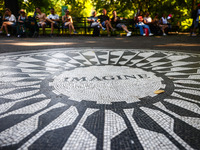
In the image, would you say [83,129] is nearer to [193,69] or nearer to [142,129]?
[142,129]

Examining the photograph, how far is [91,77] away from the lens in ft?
11.6

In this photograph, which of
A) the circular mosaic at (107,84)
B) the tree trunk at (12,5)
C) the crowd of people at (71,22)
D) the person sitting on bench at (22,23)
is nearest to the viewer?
the circular mosaic at (107,84)

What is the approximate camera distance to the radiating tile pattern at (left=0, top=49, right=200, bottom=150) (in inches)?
63.9

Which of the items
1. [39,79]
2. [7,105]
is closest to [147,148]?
[7,105]

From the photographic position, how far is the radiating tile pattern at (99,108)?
5.32 ft

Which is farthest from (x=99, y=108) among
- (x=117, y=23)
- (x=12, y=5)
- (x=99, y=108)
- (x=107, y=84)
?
(x=12, y=5)

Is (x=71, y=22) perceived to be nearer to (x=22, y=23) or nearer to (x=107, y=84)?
(x=22, y=23)

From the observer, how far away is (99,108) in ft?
7.38

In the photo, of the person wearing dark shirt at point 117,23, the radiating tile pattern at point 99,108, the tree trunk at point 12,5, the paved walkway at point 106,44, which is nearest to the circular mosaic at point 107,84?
the radiating tile pattern at point 99,108

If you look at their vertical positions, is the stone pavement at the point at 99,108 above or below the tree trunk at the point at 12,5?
below

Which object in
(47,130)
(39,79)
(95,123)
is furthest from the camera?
(39,79)

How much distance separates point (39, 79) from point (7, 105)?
1148 mm

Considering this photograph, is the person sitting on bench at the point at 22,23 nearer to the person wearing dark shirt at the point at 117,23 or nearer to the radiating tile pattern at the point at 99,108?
the person wearing dark shirt at the point at 117,23

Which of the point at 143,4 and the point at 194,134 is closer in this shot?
the point at 194,134
